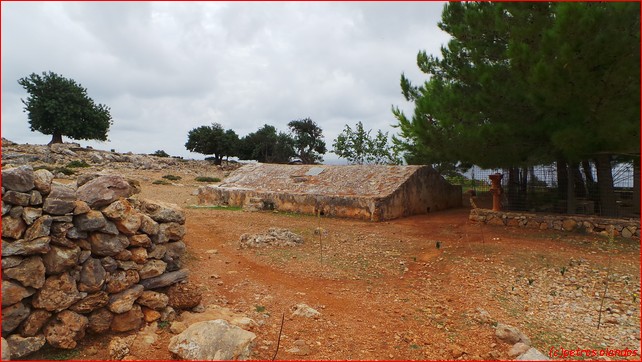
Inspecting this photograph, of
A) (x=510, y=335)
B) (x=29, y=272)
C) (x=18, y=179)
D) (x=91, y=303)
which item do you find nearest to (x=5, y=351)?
(x=29, y=272)

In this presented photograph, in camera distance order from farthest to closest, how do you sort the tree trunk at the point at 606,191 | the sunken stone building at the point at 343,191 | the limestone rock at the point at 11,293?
the sunken stone building at the point at 343,191 → the tree trunk at the point at 606,191 → the limestone rock at the point at 11,293

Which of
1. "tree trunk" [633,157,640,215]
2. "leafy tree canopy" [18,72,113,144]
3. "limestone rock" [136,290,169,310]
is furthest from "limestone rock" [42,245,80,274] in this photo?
"leafy tree canopy" [18,72,113,144]

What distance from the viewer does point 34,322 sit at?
12.5 ft

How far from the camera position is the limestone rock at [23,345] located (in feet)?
11.8

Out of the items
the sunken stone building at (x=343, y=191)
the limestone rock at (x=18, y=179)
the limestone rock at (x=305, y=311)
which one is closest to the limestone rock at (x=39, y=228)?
the limestone rock at (x=18, y=179)

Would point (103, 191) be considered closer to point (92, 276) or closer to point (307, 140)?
point (92, 276)

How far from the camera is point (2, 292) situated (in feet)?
11.6

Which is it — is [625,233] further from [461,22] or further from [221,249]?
[221,249]

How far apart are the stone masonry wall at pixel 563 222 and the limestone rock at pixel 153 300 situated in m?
10.1

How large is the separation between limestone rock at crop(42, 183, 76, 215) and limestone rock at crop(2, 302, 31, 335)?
101 cm

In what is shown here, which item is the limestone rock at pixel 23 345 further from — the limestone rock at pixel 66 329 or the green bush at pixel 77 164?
the green bush at pixel 77 164

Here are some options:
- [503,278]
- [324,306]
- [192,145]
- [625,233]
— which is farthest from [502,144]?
[192,145]

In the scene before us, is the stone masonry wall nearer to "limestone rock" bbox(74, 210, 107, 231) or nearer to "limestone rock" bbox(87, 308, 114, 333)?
"limestone rock" bbox(87, 308, 114, 333)

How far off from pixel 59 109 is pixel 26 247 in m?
37.9
